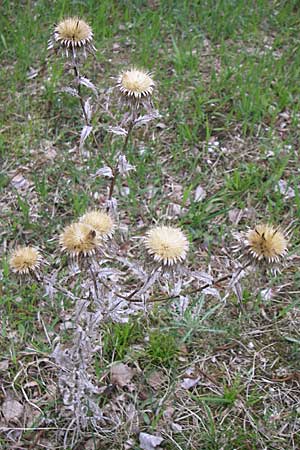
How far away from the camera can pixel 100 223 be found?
5.58 feet

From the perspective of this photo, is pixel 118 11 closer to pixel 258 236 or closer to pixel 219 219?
pixel 219 219

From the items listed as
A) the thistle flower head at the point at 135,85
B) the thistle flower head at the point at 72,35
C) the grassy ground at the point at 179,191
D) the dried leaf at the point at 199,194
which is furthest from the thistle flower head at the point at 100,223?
the dried leaf at the point at 199,194

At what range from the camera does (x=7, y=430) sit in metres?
2.06

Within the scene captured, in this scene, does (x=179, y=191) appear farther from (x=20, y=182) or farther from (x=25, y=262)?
(x=25, y=262)

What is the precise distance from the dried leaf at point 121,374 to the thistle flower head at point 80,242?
82 cm

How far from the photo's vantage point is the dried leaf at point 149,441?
79.7 inches

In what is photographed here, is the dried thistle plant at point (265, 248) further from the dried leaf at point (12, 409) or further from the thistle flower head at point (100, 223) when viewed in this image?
the dried leaf at point (12, 409)

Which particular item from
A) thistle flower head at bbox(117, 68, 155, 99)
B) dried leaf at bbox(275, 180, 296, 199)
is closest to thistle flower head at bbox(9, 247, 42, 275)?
thistle flower head at bbox(117, 68, 155, 99)

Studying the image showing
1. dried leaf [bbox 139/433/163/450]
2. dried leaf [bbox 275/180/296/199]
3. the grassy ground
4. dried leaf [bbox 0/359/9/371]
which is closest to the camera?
dried leaf [bbox 139/433/163/450]

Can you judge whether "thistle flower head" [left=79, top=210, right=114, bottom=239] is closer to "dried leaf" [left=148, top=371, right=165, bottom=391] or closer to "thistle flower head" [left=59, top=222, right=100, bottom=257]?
"thistle flower head" [left=59, top=222, right=100, bottom=257]

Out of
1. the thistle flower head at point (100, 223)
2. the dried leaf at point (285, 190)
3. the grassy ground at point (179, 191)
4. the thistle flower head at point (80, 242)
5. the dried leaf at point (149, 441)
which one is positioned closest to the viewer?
the thistle flower head at point (80, 242)

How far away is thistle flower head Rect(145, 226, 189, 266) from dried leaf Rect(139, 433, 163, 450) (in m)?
0.80

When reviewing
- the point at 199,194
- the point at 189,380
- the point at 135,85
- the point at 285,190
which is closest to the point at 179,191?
the point at 199,194

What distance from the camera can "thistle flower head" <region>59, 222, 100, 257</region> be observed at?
1.58 m
